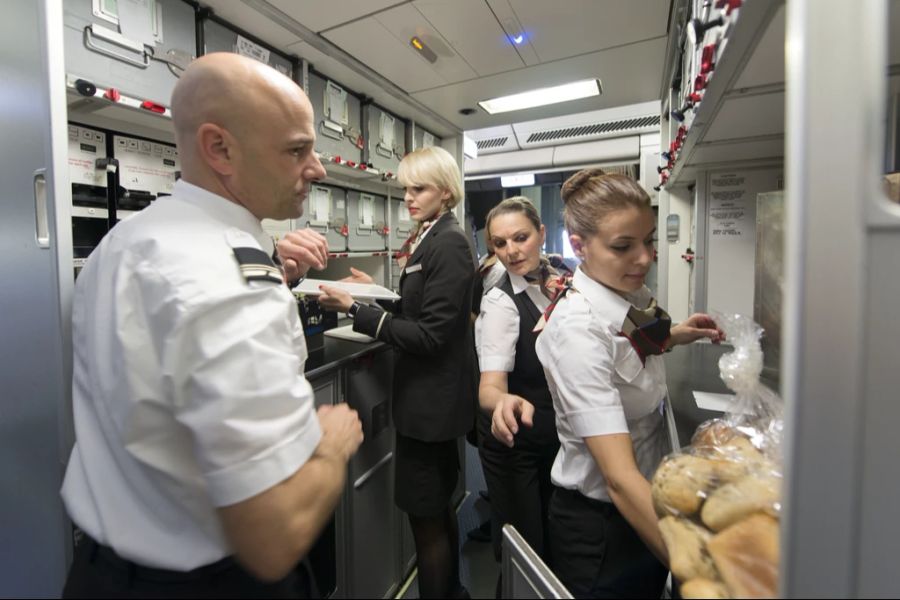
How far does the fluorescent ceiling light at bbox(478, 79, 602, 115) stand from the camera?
2.54m

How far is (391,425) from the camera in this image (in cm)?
189

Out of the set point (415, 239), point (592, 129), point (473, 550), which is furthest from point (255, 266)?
point (592, 129)

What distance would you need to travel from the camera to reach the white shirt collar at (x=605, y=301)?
0.92m

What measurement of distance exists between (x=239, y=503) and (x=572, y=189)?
0.95 m

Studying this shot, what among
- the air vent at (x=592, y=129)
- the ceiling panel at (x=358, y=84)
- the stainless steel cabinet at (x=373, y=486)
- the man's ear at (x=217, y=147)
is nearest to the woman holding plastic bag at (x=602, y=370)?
the man's ear at (x=217, y=147)

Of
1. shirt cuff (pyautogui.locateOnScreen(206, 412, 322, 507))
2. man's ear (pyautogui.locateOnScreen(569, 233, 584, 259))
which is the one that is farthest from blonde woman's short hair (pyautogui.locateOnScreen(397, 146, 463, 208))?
shirt cuff (pyautogui.locateOnScreen(206, 412, 322, 507))

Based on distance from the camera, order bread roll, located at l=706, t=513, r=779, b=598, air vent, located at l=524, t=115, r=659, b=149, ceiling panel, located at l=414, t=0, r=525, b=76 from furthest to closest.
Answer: air vent, located at l=524, t=115, r=659, b=149 → ceiling panel, located at l=414, t=0, r=525, b=76 → bread roll, located at l=706, t=513, r=779, b=598

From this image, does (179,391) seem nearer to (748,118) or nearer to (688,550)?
(688,550)

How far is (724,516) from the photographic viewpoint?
46 centimetres

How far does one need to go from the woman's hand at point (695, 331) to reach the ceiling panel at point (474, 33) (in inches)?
58.0

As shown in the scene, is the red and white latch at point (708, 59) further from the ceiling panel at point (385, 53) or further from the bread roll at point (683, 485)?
the ceiling panel at point (385, 53)

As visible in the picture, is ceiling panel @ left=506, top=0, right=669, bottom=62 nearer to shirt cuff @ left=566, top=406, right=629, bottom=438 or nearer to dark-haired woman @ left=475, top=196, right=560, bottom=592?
dark-haired woman @ left=475, top=196, right=560, bottom=592

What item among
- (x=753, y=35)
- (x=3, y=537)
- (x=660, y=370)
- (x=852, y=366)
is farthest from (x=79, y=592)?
(x=753, y=35)

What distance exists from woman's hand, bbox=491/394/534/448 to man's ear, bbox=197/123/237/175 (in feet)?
2.68
